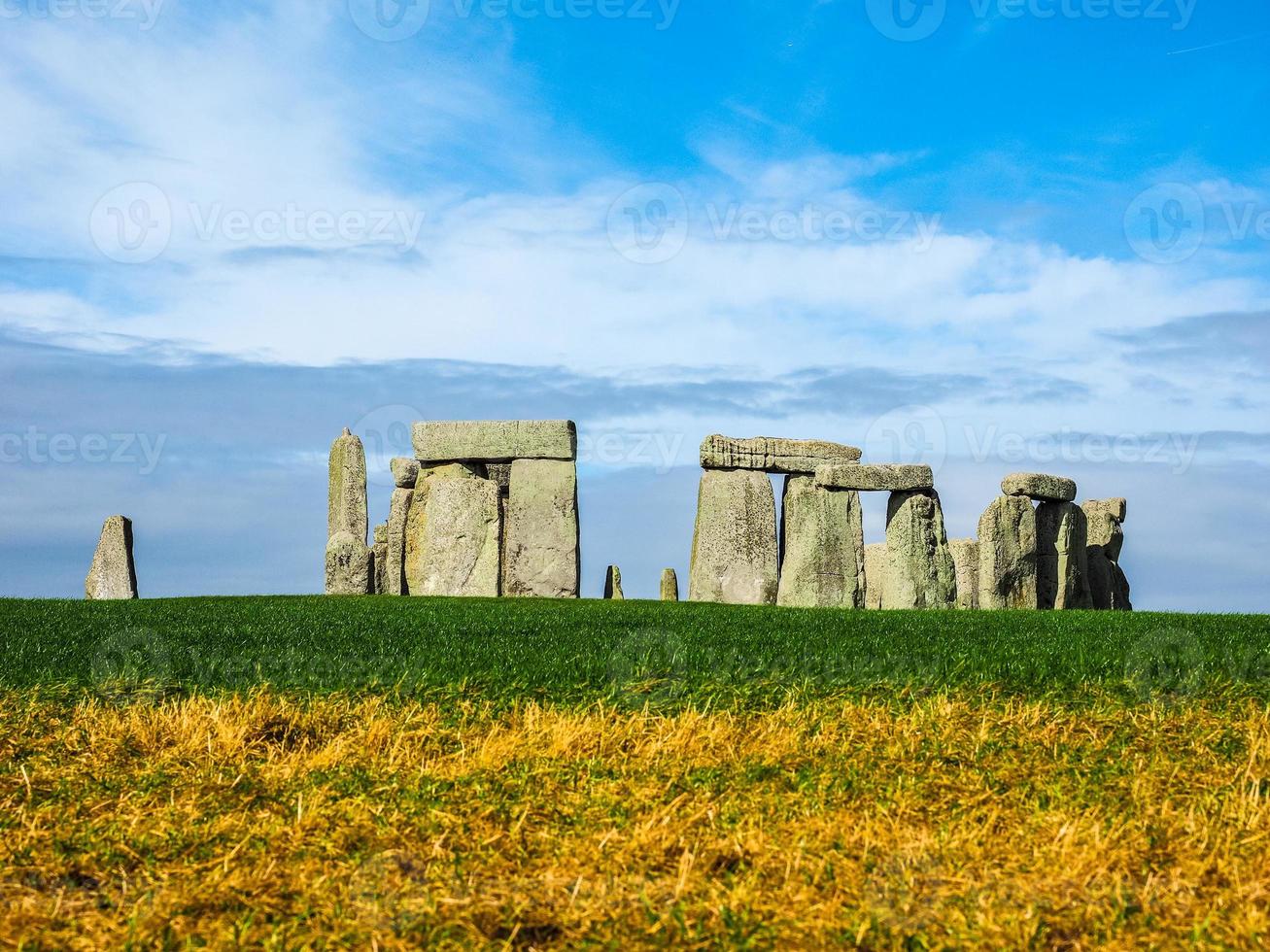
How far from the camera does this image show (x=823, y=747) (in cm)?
682

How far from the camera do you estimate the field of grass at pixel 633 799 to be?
15.0 feet

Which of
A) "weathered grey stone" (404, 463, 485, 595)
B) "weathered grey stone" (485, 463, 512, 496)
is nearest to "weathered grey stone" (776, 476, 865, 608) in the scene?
"weathered grey stone" (404, 463, 485, 595)

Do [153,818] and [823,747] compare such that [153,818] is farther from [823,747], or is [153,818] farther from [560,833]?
[823,747]

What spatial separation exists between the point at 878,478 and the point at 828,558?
164 centimetres

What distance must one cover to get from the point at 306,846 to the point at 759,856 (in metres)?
1.95

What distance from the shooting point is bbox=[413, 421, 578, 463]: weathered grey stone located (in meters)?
20.4

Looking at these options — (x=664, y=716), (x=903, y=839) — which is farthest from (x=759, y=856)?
(x=664, y=716)

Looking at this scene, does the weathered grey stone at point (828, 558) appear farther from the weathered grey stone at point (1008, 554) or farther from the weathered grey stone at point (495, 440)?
the weathered grey stone at point (495, 440)

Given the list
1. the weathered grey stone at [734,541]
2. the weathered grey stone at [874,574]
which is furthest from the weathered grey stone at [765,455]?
the weathered grey stone at [874,574]

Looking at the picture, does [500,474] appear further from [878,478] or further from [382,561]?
[878,478]

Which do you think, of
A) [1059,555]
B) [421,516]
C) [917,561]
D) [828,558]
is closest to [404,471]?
[421,516]

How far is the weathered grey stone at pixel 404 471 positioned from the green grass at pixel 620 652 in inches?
347

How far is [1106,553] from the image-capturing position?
80.7ft

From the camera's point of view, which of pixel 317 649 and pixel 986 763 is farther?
pixel 317 649
